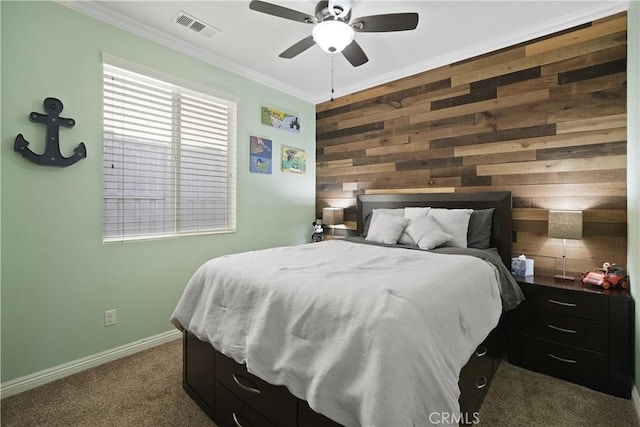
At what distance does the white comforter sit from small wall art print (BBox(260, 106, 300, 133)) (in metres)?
2.25

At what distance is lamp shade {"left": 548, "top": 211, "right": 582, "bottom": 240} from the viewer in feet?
7.23

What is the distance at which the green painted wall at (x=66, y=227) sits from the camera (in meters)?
1.95

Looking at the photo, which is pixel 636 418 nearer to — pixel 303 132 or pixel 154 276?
pixel 154 276

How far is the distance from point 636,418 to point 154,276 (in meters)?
3.50

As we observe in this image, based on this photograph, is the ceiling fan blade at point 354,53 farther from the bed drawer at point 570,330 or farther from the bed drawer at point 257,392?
the bed drawer at point 570,330

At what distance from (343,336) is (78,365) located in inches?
89.5

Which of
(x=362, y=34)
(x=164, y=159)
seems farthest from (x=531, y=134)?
(x=164, y=159)

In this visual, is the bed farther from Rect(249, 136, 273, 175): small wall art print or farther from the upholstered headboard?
Rect(249, 136, 273, 175): small wall art print

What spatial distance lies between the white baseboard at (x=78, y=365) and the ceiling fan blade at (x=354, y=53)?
9.59 feet

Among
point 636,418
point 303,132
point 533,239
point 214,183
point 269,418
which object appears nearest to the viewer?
point 269,418

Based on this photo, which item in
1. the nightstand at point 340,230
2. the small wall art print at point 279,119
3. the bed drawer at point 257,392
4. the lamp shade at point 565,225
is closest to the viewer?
the bed drawer at point 257,392

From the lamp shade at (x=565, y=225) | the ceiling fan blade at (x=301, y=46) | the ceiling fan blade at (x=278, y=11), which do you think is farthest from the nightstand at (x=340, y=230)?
the ceiling fan blade at (x=278, y=11)

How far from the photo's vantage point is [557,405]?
72.5 inches

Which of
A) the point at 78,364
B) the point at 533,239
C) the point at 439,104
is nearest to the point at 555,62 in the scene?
the point at 439,104
